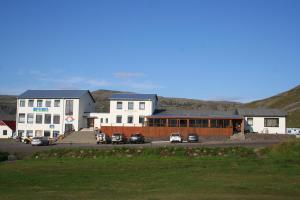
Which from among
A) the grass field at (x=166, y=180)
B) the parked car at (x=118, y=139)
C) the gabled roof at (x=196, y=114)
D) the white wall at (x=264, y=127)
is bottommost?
the grass field at (x=166, y=180)


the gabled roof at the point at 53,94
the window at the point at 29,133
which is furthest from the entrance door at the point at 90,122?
the window at the point at 29,133

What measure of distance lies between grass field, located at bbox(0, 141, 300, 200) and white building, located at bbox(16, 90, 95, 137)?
2168 inches

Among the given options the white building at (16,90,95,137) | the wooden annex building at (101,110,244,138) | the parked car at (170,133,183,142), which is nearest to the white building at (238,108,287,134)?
the wooden annex building at (101,110,244,138)

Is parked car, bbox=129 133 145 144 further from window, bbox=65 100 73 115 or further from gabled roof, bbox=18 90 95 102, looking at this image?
window, bbox=65 100 73 115

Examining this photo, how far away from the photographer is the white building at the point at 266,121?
256ft

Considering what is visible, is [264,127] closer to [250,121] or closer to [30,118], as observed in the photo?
[250,121]

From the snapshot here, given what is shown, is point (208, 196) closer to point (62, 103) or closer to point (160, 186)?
point (160, 186)

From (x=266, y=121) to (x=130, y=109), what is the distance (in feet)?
77.8

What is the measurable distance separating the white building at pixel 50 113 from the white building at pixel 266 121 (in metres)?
29.4

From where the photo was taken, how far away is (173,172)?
2331cm

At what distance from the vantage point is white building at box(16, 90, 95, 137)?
280 feet

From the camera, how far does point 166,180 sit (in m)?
20.3

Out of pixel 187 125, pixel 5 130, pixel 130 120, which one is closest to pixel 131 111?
pixel 130 120

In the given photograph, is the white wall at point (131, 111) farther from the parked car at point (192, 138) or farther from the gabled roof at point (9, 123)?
the gabled roof at point (9, 123)
